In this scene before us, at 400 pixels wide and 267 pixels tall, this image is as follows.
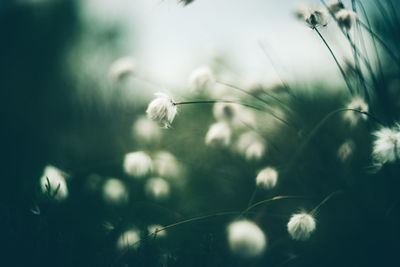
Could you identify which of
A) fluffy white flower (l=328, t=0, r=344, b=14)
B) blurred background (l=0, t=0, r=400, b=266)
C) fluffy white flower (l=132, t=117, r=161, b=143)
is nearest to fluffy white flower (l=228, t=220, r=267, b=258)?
blurred background (l=0, t=0, r=400, b=266)

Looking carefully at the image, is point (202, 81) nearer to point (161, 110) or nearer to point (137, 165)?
point (161, 110)

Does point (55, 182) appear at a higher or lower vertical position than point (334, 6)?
lower

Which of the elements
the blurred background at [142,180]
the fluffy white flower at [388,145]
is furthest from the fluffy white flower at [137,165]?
the fluffy white flower at [388,145]

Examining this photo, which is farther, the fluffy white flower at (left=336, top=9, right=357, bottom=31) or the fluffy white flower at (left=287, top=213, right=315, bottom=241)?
the fluffy white flower at (left=336, top=9, right=357, bottom=31)

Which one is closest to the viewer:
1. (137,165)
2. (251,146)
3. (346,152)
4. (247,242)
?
(247,242)

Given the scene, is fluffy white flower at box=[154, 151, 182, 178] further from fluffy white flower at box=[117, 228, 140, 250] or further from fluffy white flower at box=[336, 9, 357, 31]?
fluffy white flower at box=[336, 9, 357, 31]

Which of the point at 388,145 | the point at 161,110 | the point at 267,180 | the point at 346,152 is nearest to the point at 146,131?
the point at 161,110
